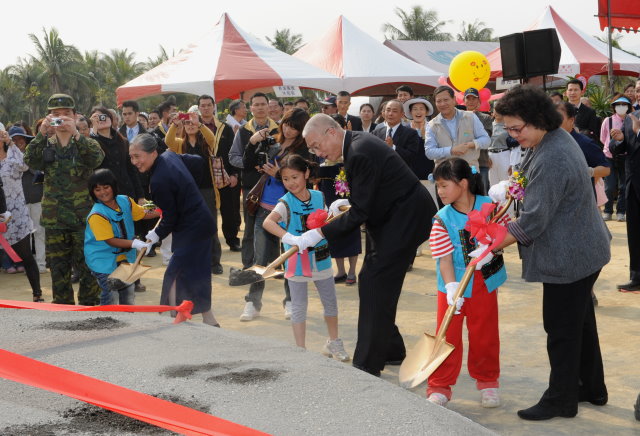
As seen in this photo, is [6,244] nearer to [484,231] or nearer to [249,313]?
[249,313]

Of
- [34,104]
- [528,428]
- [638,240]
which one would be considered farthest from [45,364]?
[34,104]

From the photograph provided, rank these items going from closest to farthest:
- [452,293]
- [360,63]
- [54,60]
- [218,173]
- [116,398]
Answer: [116,398] → [452,293] → [218,173] → [360,63] → [54,60]

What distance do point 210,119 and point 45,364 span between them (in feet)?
22.1

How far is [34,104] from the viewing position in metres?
48.4

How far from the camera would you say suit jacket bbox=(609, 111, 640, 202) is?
6621 millimetres

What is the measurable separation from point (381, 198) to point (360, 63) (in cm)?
1053

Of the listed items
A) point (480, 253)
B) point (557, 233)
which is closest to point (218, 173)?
point (480, 253)

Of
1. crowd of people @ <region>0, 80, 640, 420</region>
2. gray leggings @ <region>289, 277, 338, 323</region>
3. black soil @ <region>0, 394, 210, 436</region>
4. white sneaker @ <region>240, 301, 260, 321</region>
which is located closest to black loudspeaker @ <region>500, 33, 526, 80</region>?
crowd of people @ <region>0, 80, 640, 420</region>

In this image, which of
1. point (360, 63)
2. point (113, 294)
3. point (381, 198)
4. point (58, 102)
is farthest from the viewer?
point (360, 63)

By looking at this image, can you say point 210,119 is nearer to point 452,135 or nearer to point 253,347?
point 452,135

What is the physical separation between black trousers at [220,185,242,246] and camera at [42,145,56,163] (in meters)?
3.10

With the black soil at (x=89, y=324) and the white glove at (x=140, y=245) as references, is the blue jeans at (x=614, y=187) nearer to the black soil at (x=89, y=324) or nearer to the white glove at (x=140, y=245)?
the white glove at (x=140, y=245)

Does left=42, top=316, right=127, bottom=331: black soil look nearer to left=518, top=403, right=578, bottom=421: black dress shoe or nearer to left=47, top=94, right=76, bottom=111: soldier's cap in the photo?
left=518, top=403, right=578, bottom=421: black dress shoe

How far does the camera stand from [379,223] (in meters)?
4.44
